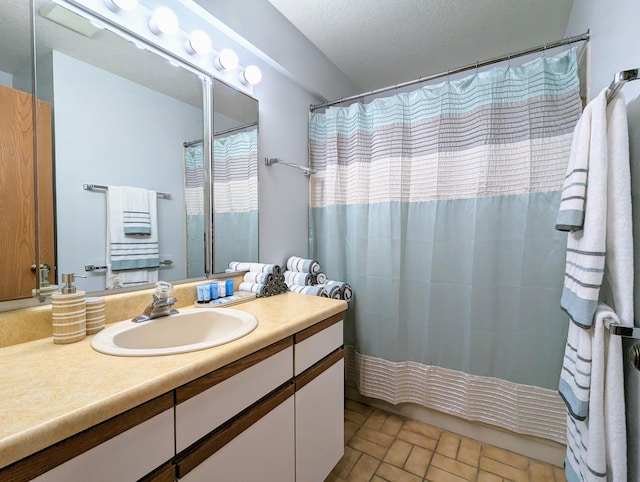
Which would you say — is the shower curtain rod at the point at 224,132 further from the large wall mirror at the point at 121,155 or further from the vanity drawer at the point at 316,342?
the vanity drawer at the point at 316,342

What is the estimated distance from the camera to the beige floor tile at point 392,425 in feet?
5.67

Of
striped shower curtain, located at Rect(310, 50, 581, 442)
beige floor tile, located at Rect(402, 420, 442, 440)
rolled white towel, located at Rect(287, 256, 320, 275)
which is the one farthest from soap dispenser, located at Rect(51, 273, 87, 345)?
beige floor tile, located at Rect(402, 420, 442, 440)

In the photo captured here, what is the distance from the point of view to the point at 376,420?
1.83 m

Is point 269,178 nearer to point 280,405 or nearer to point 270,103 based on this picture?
point 270,103

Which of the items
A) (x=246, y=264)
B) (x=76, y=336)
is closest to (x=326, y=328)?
(x=246, y=264)

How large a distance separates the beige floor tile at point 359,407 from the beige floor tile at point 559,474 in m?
0.99

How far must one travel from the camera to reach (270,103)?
70.2 inches

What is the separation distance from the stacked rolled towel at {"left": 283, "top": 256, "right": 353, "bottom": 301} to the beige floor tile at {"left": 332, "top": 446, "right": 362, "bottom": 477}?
0.84 m

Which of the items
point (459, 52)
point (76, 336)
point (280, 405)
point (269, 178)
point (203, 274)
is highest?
point (459, 52)

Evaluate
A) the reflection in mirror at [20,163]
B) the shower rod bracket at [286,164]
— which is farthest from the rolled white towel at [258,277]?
the reflection in mirror at [20,163]

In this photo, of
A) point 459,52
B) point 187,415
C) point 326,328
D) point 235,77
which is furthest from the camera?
point 459,52

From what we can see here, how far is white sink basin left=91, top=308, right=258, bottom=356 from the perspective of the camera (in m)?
0.83

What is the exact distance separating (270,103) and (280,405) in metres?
1.68

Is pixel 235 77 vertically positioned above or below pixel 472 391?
above
